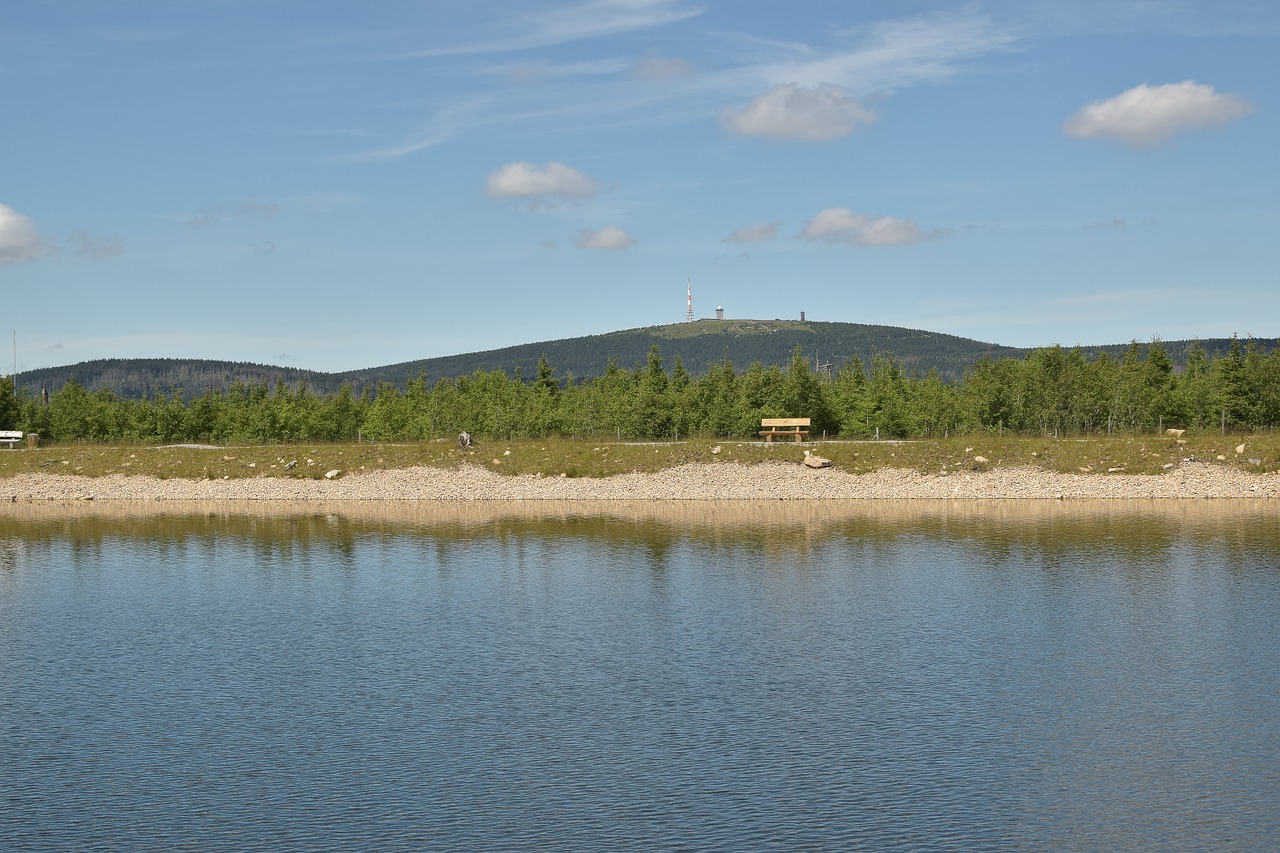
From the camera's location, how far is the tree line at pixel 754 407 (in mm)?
104688

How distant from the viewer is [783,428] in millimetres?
103375

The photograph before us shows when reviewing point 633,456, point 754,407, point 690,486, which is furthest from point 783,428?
point 690,486

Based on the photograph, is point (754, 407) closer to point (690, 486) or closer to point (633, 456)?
point (633, 456)

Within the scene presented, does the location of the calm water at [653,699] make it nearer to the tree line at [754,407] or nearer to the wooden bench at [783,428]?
the wooden bench at [783,428]

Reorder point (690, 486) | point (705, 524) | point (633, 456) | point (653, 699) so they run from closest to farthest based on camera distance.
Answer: point (653, 699) < point (705, 524) < point (690, 486) < point (633, 456)

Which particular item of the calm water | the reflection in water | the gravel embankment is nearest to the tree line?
the gravel embankment

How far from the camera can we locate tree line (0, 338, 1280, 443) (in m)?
105

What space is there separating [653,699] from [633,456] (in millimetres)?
58857

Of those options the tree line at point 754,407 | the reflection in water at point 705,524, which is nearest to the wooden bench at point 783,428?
the tree line at point 754,407

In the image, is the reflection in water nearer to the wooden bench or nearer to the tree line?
the wooden bench

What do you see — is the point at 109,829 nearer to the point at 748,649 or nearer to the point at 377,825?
the point at 377,825

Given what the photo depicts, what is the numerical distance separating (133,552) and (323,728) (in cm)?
3641

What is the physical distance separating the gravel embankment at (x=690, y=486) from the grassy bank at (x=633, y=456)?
3.86 ft

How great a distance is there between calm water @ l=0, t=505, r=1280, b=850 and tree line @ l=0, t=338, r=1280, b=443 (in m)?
51.5
